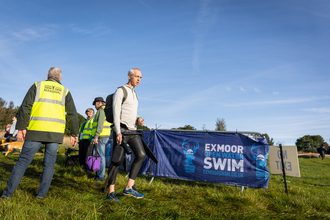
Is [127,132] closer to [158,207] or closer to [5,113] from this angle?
[158,207]

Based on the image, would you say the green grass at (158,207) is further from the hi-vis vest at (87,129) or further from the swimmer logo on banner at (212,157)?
the hi-vis vest at (87,129)

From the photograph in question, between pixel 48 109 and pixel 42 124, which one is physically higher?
pixel 48 109

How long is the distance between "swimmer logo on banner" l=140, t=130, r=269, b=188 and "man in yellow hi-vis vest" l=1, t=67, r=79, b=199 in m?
3.22

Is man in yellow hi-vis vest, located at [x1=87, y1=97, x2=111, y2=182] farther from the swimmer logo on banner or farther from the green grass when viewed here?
the swimmer logo on banner

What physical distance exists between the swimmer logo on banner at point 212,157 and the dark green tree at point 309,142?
79.3m

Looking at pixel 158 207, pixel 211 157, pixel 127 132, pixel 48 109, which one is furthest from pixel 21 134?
pixel 211 157

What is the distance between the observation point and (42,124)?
10.7 feet

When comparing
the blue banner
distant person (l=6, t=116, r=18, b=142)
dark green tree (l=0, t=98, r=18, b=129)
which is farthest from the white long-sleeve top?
dark green tree (l=0, t=98, r=18, b=129)

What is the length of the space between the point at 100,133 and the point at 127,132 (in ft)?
7.61

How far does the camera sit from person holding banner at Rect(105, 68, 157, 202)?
343 centimetres

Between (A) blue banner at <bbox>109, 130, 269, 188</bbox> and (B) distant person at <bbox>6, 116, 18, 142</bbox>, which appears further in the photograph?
(B) distant person at <bbox>6, 116, 18, 142</bbox>

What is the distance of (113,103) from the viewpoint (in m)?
3.48

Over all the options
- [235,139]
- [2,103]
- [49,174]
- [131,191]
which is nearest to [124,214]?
[131,191]

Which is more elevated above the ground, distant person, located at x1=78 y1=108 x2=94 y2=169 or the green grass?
distant person, located at x1=78 y1=108 x2=94 y2=169
